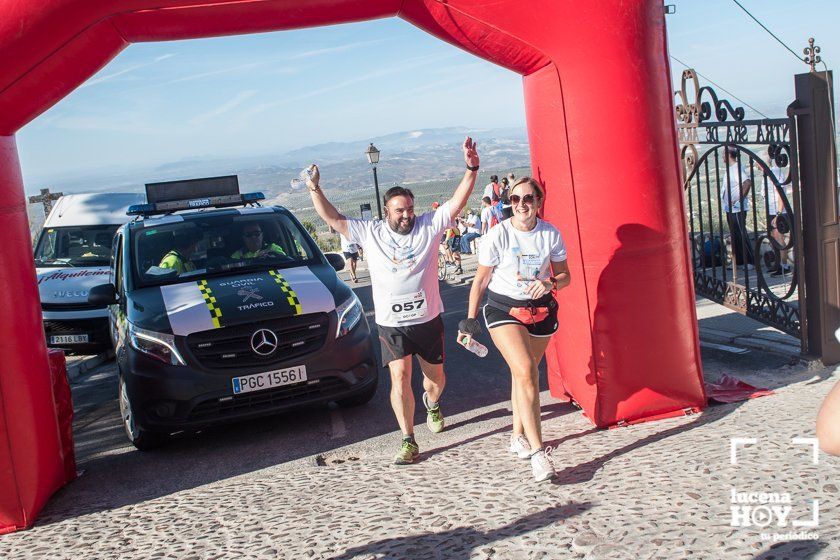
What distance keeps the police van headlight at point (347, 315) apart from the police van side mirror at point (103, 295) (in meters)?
1.98

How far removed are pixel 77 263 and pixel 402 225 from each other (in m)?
9.30

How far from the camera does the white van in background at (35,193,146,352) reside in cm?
1226

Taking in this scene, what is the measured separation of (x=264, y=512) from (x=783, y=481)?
2984 mm

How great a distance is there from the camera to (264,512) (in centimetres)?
522

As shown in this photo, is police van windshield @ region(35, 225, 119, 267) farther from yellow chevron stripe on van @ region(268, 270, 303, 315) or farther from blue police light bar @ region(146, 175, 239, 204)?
yellow chevron stripe on van @ region(268, 270, 303, 315)

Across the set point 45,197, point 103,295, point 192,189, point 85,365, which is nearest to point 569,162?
point 103,295

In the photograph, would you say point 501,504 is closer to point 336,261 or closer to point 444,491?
point 444,491

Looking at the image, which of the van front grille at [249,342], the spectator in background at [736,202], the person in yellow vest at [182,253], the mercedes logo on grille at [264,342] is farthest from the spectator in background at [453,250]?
the mercedes logo on grille at [264,342]

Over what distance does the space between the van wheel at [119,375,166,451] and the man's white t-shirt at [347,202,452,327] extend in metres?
2.24

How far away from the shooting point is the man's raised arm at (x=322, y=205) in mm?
5910

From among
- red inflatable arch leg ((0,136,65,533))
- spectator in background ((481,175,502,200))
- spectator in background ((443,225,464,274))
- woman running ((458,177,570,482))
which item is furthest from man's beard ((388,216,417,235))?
spectator in background ((481,175,502,200))

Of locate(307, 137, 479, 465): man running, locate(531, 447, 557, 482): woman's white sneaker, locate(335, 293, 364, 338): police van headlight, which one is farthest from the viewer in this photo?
locate(335, 293, 364, 338): police van headlight

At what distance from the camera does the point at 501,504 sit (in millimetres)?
4871

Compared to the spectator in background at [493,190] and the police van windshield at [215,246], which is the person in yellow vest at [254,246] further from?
the spectator in background at [493,190]
